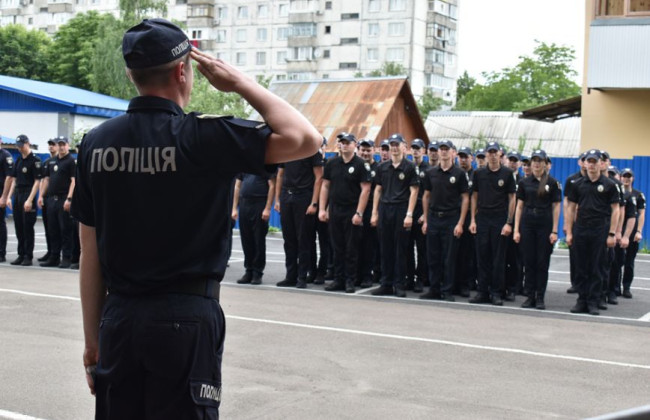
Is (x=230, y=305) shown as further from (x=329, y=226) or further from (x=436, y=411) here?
(x=436, y=411)

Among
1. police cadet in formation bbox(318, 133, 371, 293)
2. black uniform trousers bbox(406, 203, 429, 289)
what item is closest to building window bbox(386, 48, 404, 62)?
black uniform trousers bbox(406, 203, 429, 289)

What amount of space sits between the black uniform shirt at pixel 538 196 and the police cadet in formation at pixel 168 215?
351 inches

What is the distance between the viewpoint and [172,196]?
115 inches

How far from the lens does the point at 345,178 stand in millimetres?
12766

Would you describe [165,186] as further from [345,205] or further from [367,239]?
[367,239]

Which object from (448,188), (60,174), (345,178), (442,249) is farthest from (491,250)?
(60,174)

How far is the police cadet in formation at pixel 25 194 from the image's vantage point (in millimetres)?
15141

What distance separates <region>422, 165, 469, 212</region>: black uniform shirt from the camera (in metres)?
12.1

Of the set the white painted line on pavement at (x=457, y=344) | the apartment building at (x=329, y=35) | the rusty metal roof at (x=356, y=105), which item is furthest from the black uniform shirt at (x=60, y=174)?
the apartment building at (x=329, y=35)

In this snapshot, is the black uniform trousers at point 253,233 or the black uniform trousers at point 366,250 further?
the black uniform trousers at point 366,250

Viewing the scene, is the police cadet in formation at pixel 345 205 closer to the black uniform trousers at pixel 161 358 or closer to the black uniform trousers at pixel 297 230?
the black uniform trousers at pixel 297 230

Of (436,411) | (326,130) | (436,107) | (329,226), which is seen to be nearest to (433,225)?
(329,226)

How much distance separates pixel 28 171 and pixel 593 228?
959cm

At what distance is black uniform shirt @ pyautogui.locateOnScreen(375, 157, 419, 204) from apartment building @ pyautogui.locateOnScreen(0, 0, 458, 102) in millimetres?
70629
